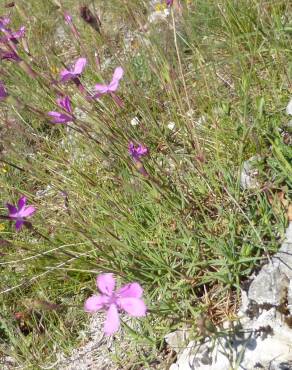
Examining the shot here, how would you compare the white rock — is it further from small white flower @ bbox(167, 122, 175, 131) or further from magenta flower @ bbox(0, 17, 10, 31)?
magenta flower @ bbox(0, 17, 10, 31)

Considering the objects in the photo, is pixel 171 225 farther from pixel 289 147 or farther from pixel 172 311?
pixel 289 147

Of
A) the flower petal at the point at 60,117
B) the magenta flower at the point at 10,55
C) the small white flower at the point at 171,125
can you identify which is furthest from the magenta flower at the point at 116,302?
the small white flower at the point at 171,125

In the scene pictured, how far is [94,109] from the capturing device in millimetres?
1671

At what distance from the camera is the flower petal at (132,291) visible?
3.56 feet

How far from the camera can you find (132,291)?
3.59ft

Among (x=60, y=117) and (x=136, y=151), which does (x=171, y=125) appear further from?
(x=60, y=117)

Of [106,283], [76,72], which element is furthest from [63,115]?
[106,283]

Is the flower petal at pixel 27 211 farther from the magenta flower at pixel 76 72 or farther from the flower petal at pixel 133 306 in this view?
the flower petal at pixel 133 306

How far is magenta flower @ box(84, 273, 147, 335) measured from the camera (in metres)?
1.08

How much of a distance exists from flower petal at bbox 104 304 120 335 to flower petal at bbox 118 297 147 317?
0.07ft

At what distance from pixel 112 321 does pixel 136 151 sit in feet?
2.30

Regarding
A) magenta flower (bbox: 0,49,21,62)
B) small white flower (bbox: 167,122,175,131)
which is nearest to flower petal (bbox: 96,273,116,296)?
magenta flower (bbox: 0,49,21,62)

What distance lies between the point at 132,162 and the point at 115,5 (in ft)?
7.91

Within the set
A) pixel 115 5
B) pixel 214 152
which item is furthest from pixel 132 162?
pixel 115 5
